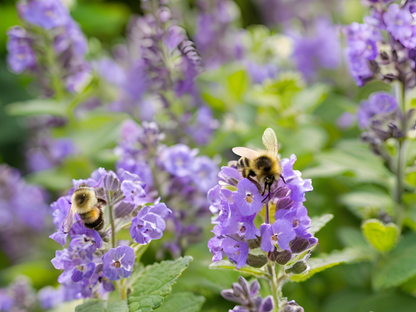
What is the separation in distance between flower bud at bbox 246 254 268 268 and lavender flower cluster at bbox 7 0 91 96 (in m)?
1.90

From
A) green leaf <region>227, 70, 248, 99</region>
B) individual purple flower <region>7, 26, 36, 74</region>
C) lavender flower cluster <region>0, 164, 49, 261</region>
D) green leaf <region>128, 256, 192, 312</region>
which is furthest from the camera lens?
lavender flower cluster <region>0, 164, 49, 261</region>

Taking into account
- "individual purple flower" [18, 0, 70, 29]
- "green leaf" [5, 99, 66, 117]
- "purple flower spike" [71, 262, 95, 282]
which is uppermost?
"individual purple flower" [18, 0, 70, 29]

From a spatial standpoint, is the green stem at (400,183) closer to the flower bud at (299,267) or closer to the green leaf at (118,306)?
the flower bud at (299,267)

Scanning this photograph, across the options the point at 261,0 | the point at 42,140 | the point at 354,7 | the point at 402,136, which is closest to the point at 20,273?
the point at 42,140

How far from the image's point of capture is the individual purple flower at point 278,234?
43.7 inches

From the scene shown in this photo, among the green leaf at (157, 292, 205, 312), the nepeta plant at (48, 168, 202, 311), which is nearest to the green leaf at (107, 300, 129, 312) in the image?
the nepeta plant at (48, 168, 202, 311)

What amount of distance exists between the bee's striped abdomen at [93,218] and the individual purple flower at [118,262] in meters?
0.09

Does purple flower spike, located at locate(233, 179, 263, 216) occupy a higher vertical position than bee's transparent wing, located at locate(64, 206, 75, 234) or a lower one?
lower

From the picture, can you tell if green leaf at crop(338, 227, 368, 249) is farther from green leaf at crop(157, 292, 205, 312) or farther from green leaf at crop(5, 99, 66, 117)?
green leaf at crop(5, 99, 66, 117)

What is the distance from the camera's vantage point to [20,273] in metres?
2.75

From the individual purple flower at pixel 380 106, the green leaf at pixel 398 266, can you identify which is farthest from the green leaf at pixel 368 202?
the individual purple flower at pixel 380 106

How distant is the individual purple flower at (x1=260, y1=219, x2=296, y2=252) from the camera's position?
111 cm

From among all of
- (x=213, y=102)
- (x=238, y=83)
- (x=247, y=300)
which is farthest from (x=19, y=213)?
(x=247, y=300)

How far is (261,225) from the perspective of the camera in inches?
44.6
